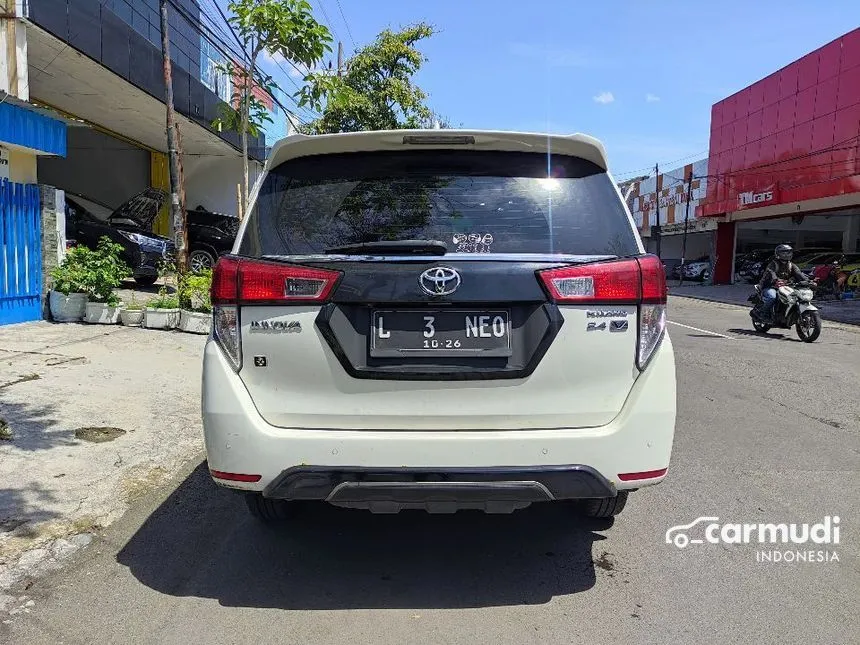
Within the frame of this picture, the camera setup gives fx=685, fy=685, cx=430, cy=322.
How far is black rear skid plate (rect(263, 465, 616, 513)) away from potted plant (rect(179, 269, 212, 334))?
316 inches

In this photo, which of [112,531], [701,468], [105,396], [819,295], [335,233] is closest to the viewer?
[335,233]

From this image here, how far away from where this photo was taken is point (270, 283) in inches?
100

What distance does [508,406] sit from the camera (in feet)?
8.23

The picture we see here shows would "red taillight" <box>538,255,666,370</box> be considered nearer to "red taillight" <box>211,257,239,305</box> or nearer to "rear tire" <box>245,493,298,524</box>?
"red taillight" <box>211,257,239,305</box>

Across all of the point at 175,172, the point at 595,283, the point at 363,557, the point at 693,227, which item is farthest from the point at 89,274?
the point at 693,227

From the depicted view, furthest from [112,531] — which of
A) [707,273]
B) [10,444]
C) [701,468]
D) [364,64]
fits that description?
[707,273]

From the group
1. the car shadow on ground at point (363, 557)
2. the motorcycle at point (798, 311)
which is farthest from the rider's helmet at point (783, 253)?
the car shadow on ground at point (363, 557)

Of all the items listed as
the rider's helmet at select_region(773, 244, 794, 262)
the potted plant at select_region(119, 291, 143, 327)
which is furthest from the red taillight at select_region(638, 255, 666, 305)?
the rider's helmet at select_region(773, 244, 794, 262)

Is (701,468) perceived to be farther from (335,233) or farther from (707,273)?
(707,273)

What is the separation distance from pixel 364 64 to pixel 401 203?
1721cm

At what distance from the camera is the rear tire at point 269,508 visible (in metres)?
3.23

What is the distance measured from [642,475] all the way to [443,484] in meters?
0.76

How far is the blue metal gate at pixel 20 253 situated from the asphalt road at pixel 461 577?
649cm

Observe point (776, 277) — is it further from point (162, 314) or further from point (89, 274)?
point (89, 274)
